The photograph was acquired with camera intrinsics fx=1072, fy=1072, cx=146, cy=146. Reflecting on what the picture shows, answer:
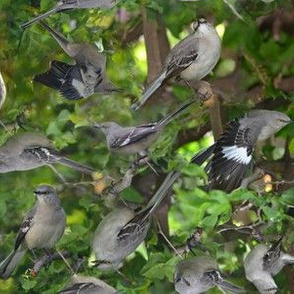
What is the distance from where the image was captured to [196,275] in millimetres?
1715

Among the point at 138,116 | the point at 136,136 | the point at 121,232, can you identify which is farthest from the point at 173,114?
the point at 138,116

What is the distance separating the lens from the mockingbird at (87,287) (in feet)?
5.85

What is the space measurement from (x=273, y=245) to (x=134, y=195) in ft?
1.20

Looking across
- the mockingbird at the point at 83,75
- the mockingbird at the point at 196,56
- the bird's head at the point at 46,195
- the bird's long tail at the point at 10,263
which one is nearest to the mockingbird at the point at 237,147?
the mockingbird at the point at 196,56

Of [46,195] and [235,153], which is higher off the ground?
[235,153]

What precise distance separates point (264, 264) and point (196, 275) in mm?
117

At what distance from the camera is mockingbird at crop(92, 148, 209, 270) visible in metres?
1.78

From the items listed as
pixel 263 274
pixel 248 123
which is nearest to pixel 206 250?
pixel 263 274

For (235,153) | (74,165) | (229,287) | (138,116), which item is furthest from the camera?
(138,116)

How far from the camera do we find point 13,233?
2.32m

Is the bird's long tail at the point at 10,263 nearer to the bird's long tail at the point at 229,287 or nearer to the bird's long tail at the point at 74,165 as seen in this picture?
the bird's long tail at the point at 74,165

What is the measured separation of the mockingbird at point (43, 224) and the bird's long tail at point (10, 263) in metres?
0.02

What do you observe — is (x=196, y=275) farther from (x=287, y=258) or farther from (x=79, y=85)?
(x=79, y=85)

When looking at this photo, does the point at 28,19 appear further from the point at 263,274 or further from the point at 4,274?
the point at 263,274
